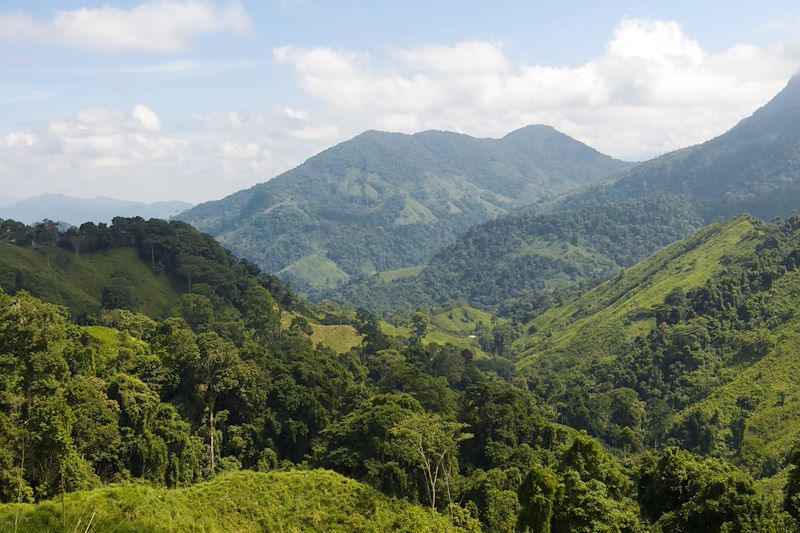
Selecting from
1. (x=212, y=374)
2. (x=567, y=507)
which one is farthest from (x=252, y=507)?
(x=212, y=374)

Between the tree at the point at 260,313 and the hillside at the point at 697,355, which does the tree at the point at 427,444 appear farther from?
the tree at the point at 260,313

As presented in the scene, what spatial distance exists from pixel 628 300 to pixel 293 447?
327ft

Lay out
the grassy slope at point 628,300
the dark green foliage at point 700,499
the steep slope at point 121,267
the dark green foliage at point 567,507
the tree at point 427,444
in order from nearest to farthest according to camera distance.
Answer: the dark green foliage at point 700,499 → the dark green foliage at point 567,507 → the tree at point 427,444 → the steep slope at point 121,267 → the grassy slope at point 628,300

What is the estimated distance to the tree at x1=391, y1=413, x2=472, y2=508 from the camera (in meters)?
37.2

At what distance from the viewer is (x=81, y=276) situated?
87.5 metres

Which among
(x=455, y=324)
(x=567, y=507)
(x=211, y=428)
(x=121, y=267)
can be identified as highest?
(x=121, y=267)

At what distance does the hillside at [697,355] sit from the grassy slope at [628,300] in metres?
0.40

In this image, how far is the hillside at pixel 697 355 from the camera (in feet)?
224

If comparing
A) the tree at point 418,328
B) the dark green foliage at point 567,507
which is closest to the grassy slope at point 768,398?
the dark green foliage at point 567,507

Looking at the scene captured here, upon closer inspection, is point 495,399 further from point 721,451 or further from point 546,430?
point 721,451

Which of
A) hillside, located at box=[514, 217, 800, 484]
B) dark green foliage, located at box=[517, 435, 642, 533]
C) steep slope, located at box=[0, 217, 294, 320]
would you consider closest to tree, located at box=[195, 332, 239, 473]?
dark green foliage, located at box=[517, 435, 642, 533]

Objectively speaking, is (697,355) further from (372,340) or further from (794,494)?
(794,494)

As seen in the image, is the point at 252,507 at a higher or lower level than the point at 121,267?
lower

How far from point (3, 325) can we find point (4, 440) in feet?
29.3
